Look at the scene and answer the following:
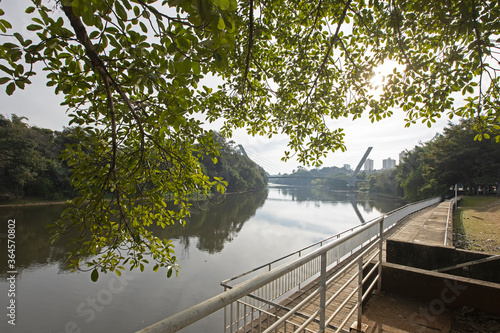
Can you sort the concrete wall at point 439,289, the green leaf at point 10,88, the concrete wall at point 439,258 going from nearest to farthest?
the green leaf at point 10,88 < the concrete wall at point 439,289 < the concrete wall at point 439,258

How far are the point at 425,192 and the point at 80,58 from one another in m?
36.2

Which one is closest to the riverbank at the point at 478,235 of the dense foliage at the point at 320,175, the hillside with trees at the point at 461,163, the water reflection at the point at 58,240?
the water reflection at the point at 58,240

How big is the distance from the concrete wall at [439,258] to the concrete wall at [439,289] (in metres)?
1.17

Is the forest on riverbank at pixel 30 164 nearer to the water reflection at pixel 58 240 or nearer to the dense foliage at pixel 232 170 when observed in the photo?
the water reflection at pixel 58 240

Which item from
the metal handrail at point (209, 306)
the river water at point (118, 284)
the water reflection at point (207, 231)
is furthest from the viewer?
the water reflection at point (207, 231)

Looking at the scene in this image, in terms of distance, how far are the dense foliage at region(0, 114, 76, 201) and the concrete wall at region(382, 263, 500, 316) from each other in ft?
76.2

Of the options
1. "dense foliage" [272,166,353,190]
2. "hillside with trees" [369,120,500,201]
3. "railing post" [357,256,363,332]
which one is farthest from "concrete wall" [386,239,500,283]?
"dense foliage" [272,166,353,190]

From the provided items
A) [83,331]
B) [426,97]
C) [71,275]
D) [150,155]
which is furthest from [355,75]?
[71,275]

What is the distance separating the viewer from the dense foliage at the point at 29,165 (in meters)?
22.5

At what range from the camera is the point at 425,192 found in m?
30.0

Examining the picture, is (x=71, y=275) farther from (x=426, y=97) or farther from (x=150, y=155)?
(x=426, y=97)

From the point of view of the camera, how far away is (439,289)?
2.58m

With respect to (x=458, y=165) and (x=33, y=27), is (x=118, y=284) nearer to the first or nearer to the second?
(x=33, y=27)

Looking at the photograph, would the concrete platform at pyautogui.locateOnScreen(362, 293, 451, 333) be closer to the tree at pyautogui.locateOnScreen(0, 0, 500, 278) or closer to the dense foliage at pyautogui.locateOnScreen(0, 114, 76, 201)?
the tree at pyautogui.locateOnScreen(0, 0, 500, 278)
